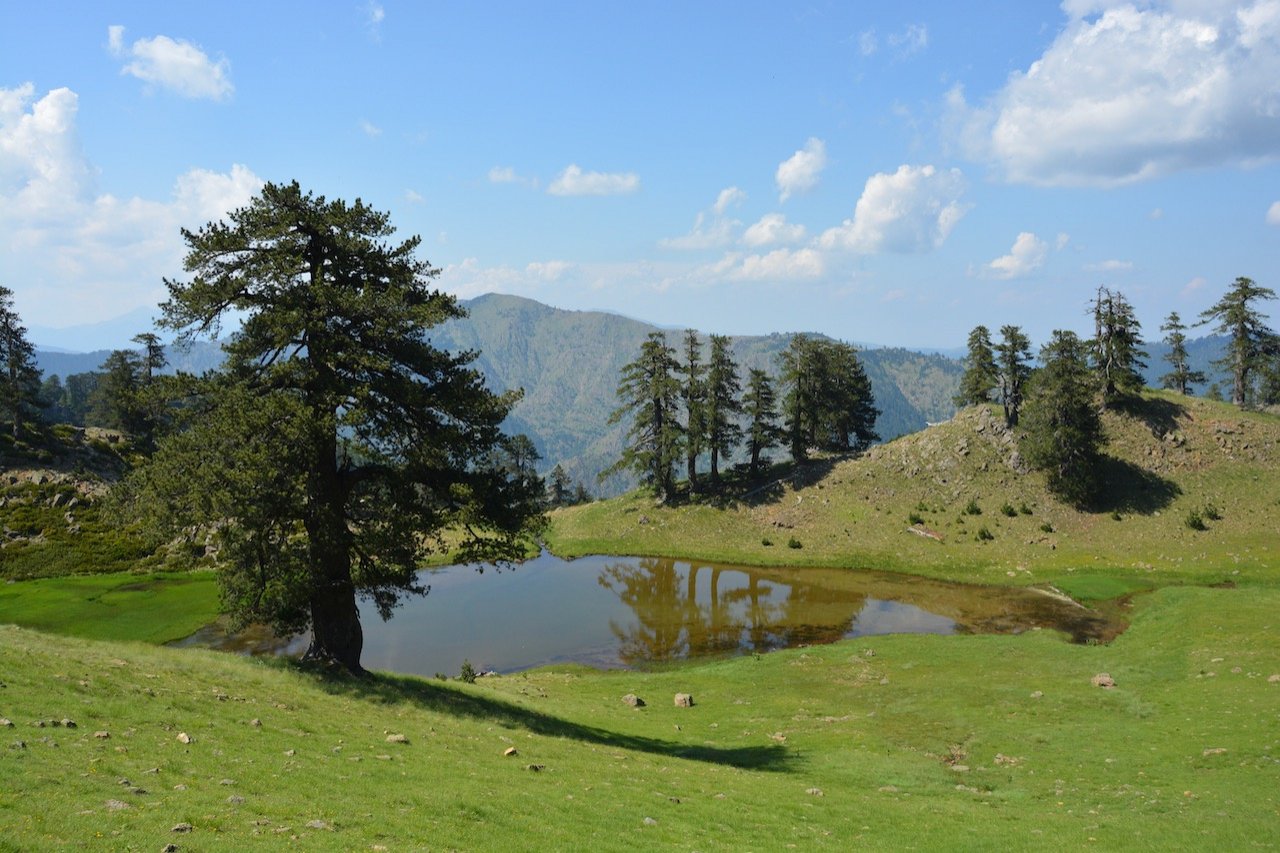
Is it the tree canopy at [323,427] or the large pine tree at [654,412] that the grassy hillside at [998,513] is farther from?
the tree canopy at [323,427]

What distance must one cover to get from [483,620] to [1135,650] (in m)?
41.0

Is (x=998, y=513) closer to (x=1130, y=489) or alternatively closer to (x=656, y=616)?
(x=1130, y=489)

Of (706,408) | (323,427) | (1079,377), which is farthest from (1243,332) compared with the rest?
(323,427)

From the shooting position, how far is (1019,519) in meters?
67.8

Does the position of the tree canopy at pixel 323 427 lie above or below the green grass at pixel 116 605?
above

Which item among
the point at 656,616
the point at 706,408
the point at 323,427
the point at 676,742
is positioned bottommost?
the point at 656,616

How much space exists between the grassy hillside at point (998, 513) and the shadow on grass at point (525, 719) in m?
42.8

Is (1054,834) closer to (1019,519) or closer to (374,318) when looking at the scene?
(374,318)

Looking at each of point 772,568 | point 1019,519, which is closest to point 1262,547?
point 1019,519

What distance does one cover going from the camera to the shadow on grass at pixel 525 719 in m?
24.1

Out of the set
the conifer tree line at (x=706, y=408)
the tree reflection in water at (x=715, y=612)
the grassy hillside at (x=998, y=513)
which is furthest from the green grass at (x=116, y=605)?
the conifer tree line at (x=706, y=408)

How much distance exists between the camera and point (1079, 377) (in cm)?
6894

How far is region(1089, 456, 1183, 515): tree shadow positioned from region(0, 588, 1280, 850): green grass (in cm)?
3383

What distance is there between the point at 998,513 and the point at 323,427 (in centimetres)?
6656
